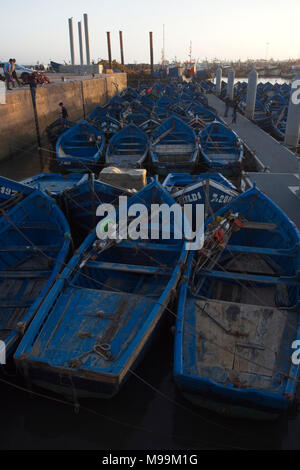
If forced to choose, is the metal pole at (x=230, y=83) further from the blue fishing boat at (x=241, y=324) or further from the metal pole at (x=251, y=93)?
the blue fishing boat at (x=241, y=324)

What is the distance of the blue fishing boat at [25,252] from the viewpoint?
6.97 metres

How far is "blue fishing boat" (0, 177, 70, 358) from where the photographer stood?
6973 millimetres

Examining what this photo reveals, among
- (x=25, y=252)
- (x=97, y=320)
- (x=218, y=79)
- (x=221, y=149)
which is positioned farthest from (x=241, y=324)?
(x=218, y=79)

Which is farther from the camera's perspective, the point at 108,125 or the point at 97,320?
the point at 108,125

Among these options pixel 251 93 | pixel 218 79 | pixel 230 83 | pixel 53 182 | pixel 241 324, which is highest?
pixel 218 79

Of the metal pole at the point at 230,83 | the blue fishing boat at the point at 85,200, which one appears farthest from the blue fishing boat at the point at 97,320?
the metal pole at the point at 230,83

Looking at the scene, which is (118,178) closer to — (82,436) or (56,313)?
(56,313)

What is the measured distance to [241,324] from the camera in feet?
20.7

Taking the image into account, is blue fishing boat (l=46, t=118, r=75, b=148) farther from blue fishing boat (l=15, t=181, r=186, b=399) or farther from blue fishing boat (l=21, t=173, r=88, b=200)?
blue fishing boat (l=15, t=181, r=186, b=399)

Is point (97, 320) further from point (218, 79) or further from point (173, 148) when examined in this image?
point (218, 79)

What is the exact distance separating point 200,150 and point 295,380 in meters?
13.5

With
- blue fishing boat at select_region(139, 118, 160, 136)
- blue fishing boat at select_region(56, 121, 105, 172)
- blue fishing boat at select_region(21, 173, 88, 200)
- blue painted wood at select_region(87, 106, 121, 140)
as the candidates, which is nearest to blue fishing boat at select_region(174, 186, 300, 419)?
blue fishing boat at select_region(21, 173, 88, 200)

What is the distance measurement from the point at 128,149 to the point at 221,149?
15.5 ft

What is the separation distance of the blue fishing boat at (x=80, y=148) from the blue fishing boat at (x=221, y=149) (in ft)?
17.2
